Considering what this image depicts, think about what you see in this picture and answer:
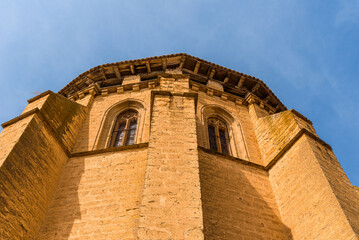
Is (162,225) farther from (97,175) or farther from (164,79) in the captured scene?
(164,79)

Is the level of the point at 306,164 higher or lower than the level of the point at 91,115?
lower

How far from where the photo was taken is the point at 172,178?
222 inches

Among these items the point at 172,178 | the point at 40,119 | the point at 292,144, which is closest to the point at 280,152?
the point at 292,144

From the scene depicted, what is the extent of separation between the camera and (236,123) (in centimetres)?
1016

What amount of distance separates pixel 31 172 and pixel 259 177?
16.0 ft

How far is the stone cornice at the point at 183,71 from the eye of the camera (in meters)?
12.2

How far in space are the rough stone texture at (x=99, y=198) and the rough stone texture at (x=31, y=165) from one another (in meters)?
0.26

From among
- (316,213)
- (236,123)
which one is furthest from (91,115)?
(316,213)

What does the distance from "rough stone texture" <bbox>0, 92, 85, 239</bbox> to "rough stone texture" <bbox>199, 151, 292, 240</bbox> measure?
304 cm

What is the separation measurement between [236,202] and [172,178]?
2.00m

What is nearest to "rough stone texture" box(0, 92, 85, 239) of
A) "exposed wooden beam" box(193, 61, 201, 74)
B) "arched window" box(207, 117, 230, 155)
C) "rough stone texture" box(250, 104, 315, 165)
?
"arched window" box(207, 117, 230, 155)

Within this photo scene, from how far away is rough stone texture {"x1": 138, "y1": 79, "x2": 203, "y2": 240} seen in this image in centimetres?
480

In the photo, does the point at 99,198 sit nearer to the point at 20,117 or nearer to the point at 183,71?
the point at 20,117

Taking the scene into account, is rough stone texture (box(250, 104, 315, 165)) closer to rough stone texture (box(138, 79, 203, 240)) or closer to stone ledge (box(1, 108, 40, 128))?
rough stone texture (box(138, 79, 203, 240))
